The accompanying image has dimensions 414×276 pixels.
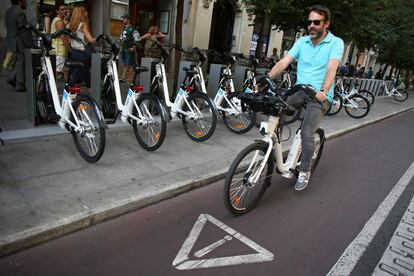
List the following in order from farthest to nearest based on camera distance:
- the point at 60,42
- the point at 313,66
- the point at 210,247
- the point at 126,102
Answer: the point at 60,42, the point at 126,102, the point at 313,66, the point at 210,247

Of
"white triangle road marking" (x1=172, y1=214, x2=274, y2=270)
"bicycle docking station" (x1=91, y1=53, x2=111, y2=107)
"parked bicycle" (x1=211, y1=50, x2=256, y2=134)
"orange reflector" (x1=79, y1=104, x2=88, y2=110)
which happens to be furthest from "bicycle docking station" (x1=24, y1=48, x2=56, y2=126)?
"white triangle road marking" (x1=172, y1=214, x2=274, y2=270)

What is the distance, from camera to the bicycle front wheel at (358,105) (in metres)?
10.1

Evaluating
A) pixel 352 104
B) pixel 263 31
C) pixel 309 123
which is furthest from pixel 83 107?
pixel 352 104

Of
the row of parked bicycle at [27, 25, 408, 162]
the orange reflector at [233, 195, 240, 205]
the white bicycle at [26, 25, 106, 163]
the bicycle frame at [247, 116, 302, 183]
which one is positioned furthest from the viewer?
the row of parked bicycle at [27, 25, 408, 162]

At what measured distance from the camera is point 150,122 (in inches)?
183

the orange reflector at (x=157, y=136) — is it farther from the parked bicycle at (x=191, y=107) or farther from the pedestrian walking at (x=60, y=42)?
the pedestrian walking at (x=60, y=42)

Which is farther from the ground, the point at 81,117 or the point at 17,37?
the point at 17,37

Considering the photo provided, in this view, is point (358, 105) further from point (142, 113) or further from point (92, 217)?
point (92, 217)

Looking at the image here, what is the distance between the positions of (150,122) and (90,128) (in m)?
0.88

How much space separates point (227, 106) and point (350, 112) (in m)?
5.91

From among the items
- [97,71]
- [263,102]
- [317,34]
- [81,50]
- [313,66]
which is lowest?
[97,71]

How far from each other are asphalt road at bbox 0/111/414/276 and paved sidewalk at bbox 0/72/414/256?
13 centimetres

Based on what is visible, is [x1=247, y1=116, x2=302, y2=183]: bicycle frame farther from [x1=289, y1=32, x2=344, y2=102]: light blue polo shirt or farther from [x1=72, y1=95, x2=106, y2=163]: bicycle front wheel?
[x1=72, y1=95, x2=106, y2=163]: bicycle front wheel

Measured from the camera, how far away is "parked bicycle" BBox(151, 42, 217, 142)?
5355 millimetres
